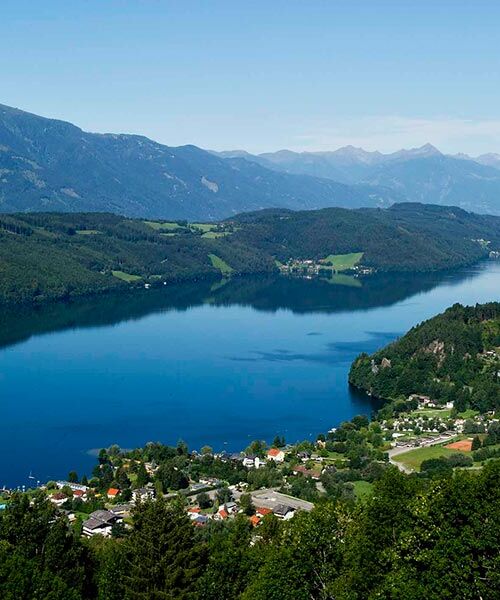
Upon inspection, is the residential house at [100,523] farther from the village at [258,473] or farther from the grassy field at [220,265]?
the grassy field at [220,265]

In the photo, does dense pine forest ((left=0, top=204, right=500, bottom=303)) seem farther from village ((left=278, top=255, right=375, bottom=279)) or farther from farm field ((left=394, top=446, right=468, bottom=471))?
farm field ((left=394, top=446, right=468, bottom=471))

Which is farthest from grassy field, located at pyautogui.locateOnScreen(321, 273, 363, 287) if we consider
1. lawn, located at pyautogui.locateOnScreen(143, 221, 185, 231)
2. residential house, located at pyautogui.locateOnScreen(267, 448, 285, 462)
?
residential house, located at pyautogui.locateOnScreen(267, 448, 285, 462)

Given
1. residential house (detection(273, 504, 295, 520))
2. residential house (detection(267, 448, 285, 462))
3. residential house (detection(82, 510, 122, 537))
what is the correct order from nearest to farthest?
residential house (detection(82, 510, 122, 537)) → residential house (detection(273, 504, 295, 520)) → residential house (detection(267, 448, 285, 462))

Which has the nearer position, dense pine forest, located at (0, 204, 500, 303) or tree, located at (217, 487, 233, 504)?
tree, located at (217, 487, 233, 504)

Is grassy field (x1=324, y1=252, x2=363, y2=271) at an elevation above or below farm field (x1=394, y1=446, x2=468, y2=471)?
above

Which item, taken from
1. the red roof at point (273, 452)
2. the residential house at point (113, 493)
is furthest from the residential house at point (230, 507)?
the red roof at point (273, 452)

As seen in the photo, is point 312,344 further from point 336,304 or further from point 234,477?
point 234,477

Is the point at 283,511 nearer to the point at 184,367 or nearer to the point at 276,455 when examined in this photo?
the point at 276,455
